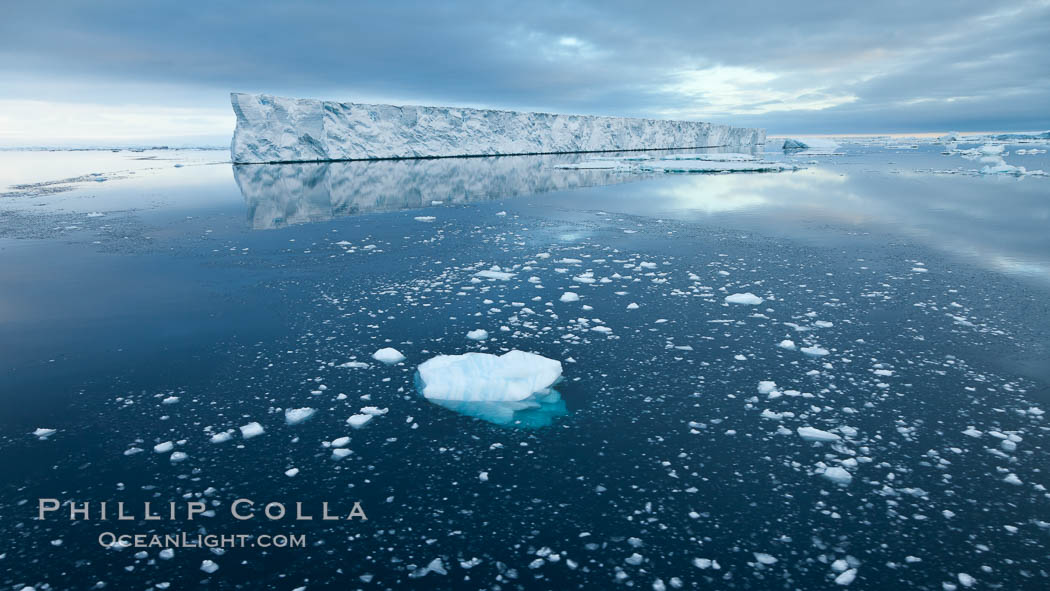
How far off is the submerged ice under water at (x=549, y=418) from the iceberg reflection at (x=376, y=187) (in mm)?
4917

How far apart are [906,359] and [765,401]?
1352 mm

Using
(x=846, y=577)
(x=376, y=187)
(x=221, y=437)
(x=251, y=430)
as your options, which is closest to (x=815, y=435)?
(x=846, y=577)

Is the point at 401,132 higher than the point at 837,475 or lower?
higher

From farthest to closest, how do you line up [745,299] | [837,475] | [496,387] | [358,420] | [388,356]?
1. [745,299]
2. [388,356]
3. [496,387]
4. [358,420]
5. [837,475]

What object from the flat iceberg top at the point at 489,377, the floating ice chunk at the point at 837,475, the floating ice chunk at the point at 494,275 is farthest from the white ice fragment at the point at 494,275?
the floating ice chunk at the point at 837,475

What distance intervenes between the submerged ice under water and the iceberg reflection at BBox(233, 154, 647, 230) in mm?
4917

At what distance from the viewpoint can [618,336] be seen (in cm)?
444

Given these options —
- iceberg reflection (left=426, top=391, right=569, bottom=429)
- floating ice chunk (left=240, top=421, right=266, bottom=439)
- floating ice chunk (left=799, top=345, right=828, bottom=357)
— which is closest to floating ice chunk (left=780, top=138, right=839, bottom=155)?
floating ice chunk (left=799, top=345, right=828, bottom=357)

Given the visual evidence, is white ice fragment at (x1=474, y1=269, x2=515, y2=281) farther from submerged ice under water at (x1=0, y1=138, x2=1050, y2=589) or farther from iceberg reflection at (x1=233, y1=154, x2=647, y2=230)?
iceberg reflection at (x1=233, y1=154, x2=647, y2=230)

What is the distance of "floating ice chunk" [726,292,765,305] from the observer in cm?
Result: 523

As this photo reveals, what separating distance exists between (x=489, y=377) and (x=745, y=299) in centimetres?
294

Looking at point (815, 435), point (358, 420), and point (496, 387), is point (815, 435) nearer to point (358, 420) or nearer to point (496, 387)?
point (496, 387)

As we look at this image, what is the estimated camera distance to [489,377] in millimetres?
3473

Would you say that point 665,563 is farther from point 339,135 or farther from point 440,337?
point 339,135
